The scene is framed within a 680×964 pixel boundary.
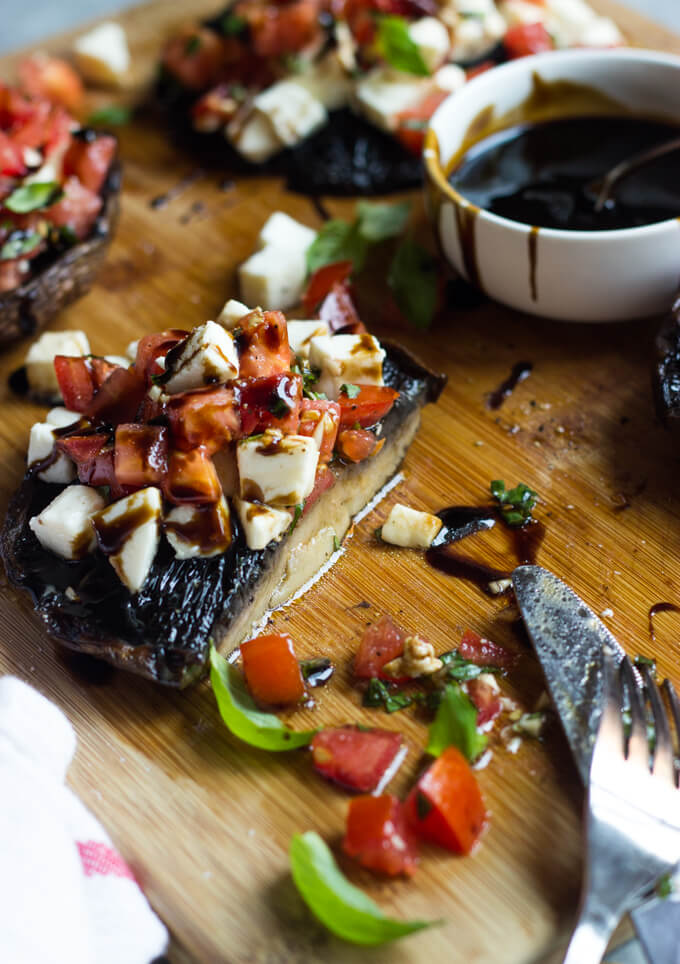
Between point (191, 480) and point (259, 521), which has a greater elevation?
point (191, 480)

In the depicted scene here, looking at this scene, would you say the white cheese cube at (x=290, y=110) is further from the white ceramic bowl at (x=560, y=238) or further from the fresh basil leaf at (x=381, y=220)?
the white ceramic bowl at (x=560, y=238)

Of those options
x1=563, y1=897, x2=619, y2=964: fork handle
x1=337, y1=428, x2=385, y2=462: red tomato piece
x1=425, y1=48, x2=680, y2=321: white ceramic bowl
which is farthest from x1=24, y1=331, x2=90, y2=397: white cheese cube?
x1=563, y1=897, x2=619, y2=964: fork handle

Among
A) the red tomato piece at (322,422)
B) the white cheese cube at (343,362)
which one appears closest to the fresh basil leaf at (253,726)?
the red tomato piece at (322,422)

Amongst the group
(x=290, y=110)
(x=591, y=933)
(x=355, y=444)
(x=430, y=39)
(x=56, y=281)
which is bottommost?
(x=591, y=933)

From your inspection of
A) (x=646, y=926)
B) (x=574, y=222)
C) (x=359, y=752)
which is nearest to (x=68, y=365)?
(x=359, y=752)

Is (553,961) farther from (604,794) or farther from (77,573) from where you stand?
(77,573)

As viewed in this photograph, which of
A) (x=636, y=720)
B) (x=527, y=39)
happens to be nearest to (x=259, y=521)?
(x=636, y=720)

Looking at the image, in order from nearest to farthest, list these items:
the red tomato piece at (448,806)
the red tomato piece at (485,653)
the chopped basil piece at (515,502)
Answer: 1. the red tomato piece at (448,806)
2. the red tomato piece at (485,653)
3. the chopped basil piece at (515,502)

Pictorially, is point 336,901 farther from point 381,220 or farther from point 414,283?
point 381,220
